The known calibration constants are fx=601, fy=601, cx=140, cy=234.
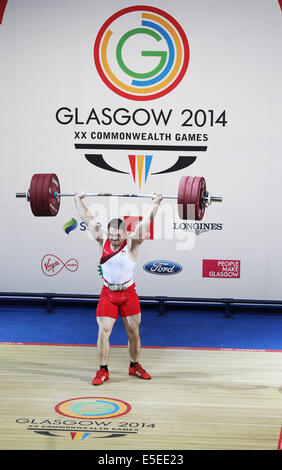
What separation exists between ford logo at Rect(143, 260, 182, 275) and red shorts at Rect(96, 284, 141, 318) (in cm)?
261

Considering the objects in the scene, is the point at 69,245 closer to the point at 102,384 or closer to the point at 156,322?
the point at 156,322

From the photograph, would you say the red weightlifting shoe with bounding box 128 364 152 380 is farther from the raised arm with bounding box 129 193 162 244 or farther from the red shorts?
the raised arm with bounding box 129 193 162 244

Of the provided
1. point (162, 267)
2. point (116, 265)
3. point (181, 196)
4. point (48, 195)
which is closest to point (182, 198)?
point (181, 196)

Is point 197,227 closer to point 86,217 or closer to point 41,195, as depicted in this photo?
point 86,217

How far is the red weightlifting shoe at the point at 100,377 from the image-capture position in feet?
17.1

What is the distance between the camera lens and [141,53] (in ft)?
25.6

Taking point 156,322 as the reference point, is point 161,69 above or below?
above

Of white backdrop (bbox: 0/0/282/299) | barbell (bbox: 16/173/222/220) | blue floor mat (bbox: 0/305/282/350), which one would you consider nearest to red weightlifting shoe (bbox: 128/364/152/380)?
blue floor mat (bbox: 0/305/282/350)

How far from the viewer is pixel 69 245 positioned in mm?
8094

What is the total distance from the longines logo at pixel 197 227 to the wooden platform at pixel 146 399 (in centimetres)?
205

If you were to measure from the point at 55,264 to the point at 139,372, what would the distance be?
120 inches

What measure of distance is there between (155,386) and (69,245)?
3.28 metres

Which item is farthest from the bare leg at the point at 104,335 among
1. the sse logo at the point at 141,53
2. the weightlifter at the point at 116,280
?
the sse logo at the point at 141,53

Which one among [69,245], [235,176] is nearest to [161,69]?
[235,176]
